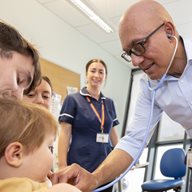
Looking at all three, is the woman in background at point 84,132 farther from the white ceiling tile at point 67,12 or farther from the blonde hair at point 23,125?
the white ceiling tile at point 67,12

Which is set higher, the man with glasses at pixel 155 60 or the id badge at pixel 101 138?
the man with glasses at pixel 155 60

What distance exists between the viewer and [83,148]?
2188 millimetres

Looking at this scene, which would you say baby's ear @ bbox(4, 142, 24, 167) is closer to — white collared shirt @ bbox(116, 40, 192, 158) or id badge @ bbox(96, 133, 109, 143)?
white collared shirt @ bbox(116, 40, 192, 158)

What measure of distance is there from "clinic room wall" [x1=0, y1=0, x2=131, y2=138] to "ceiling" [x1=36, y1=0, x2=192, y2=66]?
0.28ft

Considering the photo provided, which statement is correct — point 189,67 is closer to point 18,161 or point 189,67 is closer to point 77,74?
point 18,161

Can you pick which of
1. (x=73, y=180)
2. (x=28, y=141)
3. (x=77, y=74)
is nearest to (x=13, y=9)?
(x=77, y=74)

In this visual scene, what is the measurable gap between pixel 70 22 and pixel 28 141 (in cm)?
371

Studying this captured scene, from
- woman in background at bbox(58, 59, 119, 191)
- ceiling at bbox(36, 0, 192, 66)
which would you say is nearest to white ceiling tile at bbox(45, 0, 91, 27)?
ceiling at bbox(36, 0, 192, 66)

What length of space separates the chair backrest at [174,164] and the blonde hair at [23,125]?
10.4 ft

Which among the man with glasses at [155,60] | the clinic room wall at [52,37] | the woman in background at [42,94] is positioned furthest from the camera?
the clinic room wall at [52,37]

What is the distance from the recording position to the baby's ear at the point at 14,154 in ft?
2.26

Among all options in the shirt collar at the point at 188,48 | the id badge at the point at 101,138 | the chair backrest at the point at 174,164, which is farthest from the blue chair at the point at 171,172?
the shirt collar at the point at 188,48

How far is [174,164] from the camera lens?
148 inches

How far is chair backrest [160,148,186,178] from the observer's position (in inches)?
145
